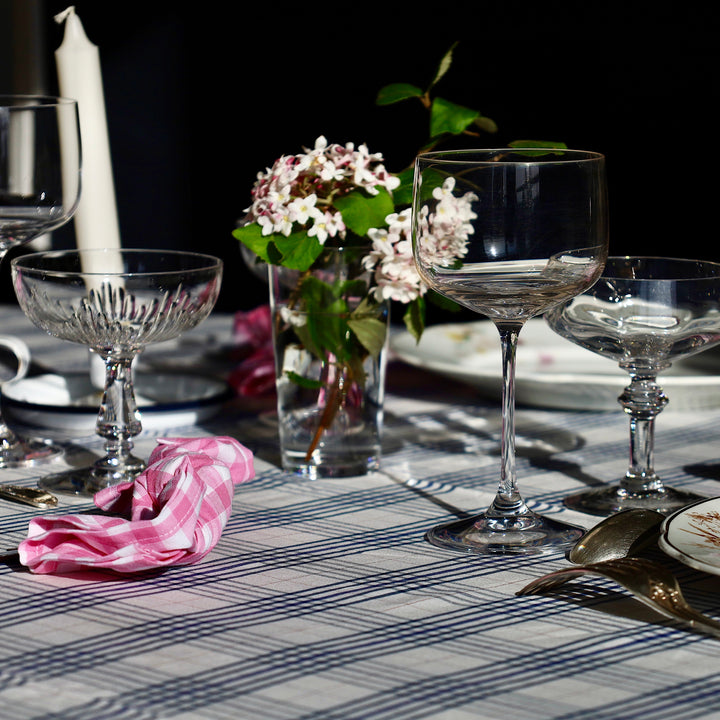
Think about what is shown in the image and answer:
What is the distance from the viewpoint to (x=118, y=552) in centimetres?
72

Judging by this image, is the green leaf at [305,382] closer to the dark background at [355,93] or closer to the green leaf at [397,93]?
the green leaf at [397,93]

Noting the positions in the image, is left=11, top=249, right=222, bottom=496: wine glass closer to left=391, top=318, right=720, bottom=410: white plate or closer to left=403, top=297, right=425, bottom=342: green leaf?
left=403, top=297, right=425, bottom=342: green leaf

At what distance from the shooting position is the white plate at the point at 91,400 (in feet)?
3.82

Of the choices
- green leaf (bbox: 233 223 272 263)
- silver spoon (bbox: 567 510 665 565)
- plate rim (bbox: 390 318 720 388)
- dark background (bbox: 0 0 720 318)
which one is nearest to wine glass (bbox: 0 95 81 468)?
green leaf (bbox: 233 223 272 263)

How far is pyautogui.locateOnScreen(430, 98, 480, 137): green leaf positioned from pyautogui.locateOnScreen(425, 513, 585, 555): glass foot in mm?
354

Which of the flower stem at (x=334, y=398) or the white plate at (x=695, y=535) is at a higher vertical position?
the flower stem at (x=334, y=398)

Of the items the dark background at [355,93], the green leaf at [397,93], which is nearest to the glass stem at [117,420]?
the green leaf at [397,93]

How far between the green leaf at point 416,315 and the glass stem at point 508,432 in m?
0.18

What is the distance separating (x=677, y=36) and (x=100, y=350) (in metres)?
2.43

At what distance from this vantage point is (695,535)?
73cm

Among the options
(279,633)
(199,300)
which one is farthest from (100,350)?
(279,633)

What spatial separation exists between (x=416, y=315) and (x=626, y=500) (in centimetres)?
25

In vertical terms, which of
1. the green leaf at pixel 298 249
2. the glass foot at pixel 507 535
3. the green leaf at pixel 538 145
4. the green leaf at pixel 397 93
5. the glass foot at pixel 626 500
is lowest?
the glass foot at pixel 626 500

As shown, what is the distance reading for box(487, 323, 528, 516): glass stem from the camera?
836mm
